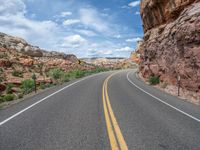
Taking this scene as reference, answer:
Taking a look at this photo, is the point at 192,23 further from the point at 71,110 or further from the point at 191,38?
the point at 71,110

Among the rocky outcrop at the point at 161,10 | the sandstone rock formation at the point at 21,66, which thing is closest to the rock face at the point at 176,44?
the rocky outcrop at the point at 161,10

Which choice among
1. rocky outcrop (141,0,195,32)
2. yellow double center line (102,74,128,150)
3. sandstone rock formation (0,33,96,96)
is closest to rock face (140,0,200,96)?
rocky outcrop (141,0,195,32)

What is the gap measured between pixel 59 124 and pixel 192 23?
1343 cm

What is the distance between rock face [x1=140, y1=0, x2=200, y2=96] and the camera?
15390 millimetres

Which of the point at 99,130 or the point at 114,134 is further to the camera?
the point at 99,130

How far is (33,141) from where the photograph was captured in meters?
5.43

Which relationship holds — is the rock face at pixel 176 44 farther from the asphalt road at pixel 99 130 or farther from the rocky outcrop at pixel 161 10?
the asphalt road at pixel 99 130

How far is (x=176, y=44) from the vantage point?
1919 cm

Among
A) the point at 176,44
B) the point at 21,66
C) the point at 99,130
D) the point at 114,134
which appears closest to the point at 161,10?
the point at 176,44

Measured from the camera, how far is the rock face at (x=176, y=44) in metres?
15.4

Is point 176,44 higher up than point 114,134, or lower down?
higher up

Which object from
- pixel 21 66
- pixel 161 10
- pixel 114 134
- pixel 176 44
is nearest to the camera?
pixel 114 134

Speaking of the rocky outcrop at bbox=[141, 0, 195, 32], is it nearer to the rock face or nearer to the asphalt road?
the rock face

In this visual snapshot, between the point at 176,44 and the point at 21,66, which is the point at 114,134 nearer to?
the point at 176,44
